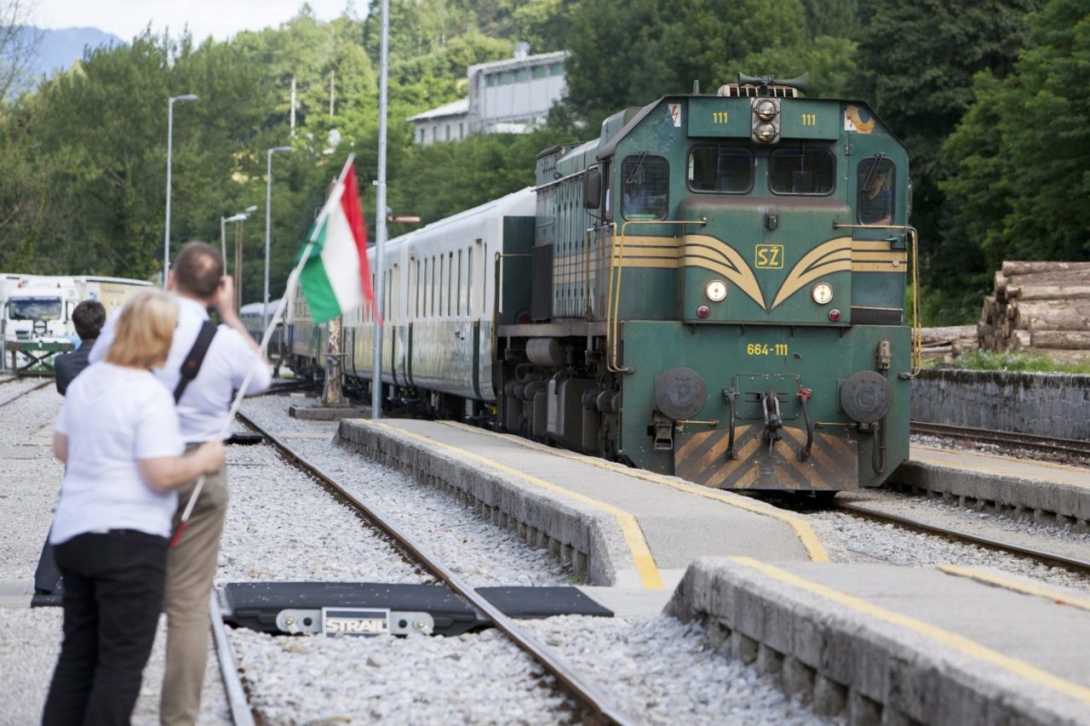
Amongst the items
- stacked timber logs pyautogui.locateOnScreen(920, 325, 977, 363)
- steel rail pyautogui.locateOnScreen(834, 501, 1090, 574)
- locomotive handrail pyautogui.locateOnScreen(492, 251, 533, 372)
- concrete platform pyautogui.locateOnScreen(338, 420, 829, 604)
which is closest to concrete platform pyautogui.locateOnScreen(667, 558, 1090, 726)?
concrete platform pyautogui.locateOnScreen(338, 420, 829, 604)

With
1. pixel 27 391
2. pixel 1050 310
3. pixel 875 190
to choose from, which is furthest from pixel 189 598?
pixel 27 391

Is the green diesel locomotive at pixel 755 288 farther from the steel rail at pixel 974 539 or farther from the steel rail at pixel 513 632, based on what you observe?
the steel rail at pixel 513 632

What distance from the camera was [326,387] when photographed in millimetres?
34125

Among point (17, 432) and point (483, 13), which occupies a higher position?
point (483, 13)

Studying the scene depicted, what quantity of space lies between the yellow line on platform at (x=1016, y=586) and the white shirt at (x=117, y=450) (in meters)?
4.48

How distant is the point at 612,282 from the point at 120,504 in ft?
35.5

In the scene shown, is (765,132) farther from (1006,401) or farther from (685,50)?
(685,50)

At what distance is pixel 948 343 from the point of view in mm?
36781

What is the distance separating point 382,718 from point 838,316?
9898 millimetres

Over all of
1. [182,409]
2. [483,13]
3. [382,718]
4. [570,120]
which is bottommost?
[382,718]

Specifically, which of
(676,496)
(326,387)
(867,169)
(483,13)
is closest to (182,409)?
(676,496)

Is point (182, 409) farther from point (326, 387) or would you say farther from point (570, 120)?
point (570, 120)

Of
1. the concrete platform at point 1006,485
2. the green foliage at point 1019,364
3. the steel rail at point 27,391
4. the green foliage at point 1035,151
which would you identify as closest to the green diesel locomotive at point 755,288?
the concrete platform at point 1006,485

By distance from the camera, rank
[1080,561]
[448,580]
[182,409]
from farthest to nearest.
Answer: [1080,561] < [448,580] < [182,409]
